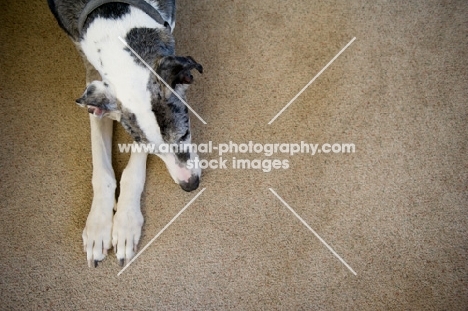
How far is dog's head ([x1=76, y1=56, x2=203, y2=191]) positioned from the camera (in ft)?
4.64

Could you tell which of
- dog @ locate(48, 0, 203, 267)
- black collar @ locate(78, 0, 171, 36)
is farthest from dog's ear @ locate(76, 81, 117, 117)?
black collar @ locate(78, 0, 171, 36)

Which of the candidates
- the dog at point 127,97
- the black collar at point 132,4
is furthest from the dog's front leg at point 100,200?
the black collar at point 132,4

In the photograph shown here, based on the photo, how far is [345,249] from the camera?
174 centimetres

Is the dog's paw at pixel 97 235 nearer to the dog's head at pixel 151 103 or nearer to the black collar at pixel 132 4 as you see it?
the dog's head at pixel 151 103

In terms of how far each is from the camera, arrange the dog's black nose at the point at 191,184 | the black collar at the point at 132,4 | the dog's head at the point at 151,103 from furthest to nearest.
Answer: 1. the dog's black nose at the point at 191,184
2. the black collar at the point at 132,4
3. the dog's head at the point at 151,103

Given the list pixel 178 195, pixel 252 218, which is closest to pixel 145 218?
pixel 178 195

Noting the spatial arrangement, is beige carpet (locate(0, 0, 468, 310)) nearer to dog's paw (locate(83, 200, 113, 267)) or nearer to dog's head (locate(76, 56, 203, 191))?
dog's paw (locate(83, 200, 113, 267))

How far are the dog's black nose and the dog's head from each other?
22 cm

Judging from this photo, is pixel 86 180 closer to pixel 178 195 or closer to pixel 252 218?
pixel 178 195

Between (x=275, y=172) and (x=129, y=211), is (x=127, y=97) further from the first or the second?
(x=275, y=172)

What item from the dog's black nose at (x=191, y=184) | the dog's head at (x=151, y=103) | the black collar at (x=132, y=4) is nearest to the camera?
the dog's head at (x=151, y=103)

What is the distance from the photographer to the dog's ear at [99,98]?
1.41 m

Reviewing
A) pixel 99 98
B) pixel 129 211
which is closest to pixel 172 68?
pixel 99 98

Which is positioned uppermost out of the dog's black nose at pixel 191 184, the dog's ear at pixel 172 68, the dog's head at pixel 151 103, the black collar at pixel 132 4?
the black collar at pixel 132 4
